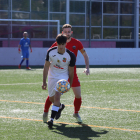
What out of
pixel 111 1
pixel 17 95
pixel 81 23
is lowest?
pixel 17 95

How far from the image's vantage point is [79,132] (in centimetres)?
561

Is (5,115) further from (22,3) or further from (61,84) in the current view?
(22,3)

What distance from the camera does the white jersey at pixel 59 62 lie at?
19.1 feet

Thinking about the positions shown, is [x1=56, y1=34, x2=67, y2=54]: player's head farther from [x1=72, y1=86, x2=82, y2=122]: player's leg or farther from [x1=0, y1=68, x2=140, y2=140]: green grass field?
[x1=0, y1=68, x2=140, y2=140]: green grass field

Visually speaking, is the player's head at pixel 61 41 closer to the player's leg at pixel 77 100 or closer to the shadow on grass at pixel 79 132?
the player's leg at pixel 77 100

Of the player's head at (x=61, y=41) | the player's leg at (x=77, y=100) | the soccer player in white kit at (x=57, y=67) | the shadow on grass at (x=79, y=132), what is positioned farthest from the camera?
the player's leg at (x=77, y=100)

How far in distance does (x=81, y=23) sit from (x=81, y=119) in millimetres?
26683

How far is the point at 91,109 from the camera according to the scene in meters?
7.72

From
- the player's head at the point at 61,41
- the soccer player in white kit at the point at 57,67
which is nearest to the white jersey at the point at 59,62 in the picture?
the soccer player in white kit at the point at 57,67

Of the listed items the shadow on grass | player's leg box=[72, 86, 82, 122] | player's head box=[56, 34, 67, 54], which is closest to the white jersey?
player's head box=[56, 34, 67, 54]

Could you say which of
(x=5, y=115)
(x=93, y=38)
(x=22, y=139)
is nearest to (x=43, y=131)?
(x=22, y=139)

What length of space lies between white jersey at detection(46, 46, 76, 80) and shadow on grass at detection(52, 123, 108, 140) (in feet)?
2.72

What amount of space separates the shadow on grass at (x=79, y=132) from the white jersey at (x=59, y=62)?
0.83m

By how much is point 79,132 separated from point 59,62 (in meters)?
1.15
